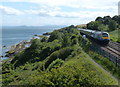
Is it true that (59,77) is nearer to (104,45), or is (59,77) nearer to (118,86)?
(118,86)

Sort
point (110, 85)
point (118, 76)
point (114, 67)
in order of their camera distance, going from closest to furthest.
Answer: point (110, 85), point (118, 76), point (114, 67)

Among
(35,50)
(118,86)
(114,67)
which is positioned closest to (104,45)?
(114,67)

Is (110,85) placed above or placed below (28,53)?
above

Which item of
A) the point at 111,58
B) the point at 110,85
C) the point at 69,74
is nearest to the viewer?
the point at 110,85

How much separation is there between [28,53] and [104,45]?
3185 cm

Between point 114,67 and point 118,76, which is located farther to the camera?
point 114,67

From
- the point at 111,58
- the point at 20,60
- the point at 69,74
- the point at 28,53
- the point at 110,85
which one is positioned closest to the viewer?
the point at 110,85

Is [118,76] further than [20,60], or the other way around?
[20,60]

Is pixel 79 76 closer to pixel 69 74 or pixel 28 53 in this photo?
pixel 69 74

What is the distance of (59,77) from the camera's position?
1127 cm

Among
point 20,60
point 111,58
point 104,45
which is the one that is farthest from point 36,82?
point 20,60

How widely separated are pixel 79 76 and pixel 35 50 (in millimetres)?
45416

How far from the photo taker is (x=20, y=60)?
5303 cm

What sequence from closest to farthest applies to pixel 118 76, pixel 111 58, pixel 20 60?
pixel 118 76 → pixel 111 58 → pixel 20 60
